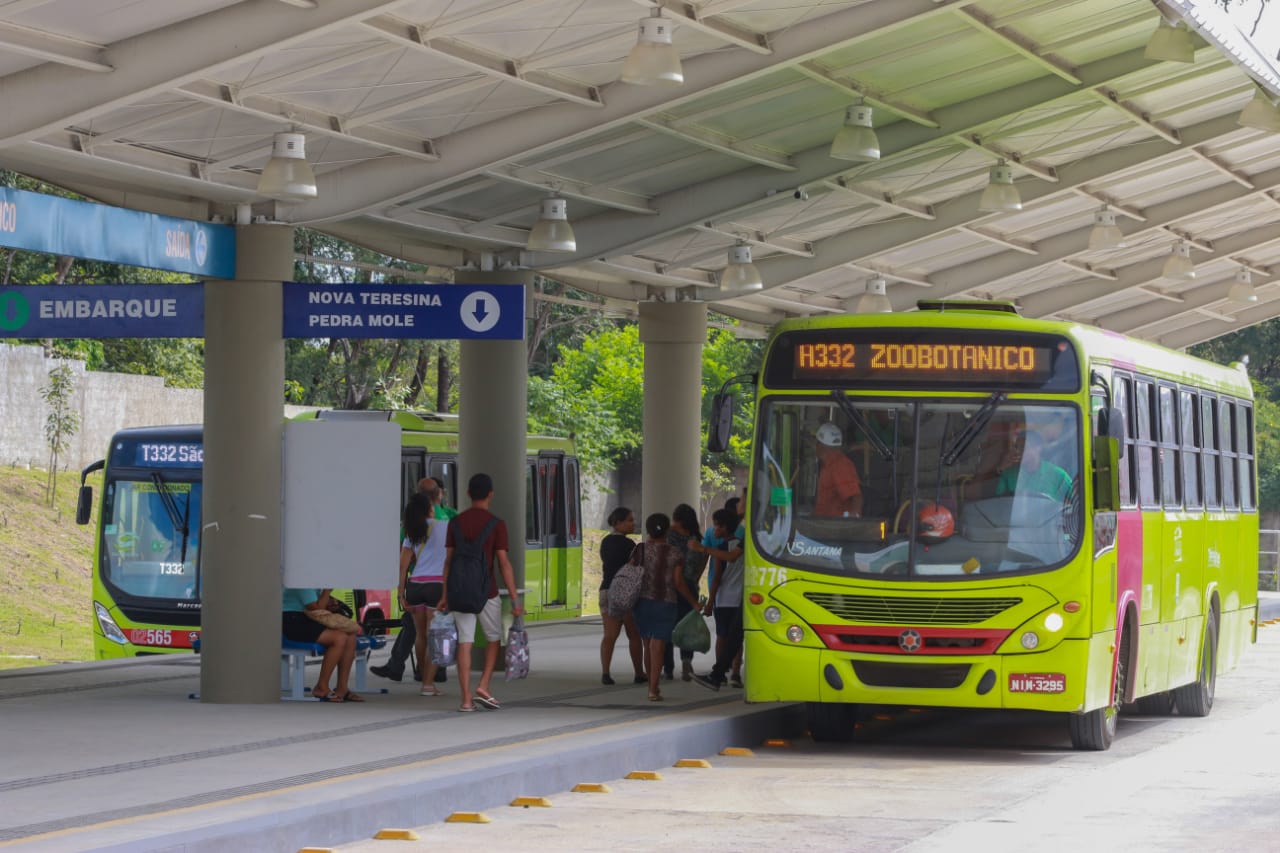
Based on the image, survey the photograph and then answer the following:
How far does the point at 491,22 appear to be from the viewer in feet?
50.5

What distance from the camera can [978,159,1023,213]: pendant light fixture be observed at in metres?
22.6

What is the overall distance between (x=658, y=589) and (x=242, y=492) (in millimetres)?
3385

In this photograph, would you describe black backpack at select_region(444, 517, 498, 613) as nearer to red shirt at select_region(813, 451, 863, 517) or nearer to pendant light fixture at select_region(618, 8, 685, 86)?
red shirt at select_region(813, 451, 863, 517)

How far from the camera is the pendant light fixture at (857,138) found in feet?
62.0

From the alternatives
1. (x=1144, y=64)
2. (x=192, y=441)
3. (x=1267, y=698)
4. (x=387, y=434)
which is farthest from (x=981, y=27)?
(x=192, y=441)

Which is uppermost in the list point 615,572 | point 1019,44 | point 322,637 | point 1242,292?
point 1019,44

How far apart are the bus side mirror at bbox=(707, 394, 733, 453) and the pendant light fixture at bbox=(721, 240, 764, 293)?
7570 mm

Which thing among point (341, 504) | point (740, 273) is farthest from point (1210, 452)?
point (341, 504)

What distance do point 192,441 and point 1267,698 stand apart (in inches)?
459

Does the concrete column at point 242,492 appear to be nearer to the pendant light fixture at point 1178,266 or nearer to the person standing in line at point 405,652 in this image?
the person standing in line at point 405,652

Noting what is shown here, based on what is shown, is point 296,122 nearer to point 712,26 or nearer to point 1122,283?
point 712,26

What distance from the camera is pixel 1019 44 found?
A: 19.2 meters

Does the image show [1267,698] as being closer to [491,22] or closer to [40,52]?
[491,22]

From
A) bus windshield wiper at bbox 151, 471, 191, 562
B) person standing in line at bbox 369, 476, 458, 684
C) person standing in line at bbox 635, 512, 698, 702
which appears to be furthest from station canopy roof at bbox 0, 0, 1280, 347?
bus windshield wiper at bbox 151, 471, 191, 562
